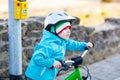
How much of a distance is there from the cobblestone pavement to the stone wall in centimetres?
18

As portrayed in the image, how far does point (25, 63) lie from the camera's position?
564 centimetres

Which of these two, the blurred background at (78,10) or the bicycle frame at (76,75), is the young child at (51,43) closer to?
the bicycle frame at (76,75)

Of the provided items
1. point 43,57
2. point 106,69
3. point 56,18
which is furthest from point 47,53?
point 106,69

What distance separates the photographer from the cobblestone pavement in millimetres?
6169

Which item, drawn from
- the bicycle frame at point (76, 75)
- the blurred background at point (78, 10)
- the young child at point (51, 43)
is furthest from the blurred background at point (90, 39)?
the bicycle frame at point (76, 75)

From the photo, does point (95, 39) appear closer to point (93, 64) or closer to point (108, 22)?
point (93, 64)

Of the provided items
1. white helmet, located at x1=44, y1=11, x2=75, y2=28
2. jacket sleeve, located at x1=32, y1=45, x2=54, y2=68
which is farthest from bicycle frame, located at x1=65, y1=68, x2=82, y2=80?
white helmet, located at x1=44, y1=11, x2=75, y2=28

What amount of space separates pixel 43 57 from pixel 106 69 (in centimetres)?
299

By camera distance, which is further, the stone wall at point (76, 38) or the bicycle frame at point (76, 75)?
the stone wall at point (76, 38)

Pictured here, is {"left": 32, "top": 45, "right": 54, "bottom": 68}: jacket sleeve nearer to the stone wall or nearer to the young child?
the young child

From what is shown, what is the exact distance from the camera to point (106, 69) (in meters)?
6.68

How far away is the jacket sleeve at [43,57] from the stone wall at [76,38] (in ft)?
4.40

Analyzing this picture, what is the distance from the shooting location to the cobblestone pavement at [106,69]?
6169mm

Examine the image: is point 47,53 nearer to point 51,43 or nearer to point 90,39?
point 51,43
